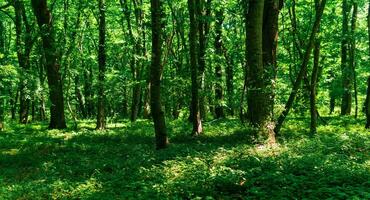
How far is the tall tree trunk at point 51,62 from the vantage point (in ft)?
67.6

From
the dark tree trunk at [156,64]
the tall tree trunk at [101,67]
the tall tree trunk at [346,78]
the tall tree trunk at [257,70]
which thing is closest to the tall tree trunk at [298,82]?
the tall tree trunk at [257,70]

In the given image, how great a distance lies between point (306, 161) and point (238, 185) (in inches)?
91.4

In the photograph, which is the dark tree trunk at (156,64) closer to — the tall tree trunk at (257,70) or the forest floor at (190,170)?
the forest floor at (190,170)

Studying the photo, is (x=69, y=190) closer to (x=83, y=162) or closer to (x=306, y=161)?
(x=83, y=162)

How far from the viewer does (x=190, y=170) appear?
952cm

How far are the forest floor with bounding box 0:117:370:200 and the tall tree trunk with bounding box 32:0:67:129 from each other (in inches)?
227

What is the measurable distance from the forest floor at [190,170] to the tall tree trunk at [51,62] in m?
5.77

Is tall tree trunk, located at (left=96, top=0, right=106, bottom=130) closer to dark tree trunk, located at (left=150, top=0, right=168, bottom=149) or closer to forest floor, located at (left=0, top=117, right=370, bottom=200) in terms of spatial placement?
forest floor, located at (left=0, top=117, right=370, bottom=200)

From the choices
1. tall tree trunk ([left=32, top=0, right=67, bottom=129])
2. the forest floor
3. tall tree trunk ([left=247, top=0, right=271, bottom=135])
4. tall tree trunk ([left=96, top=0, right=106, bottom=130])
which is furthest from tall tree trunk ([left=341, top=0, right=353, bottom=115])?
tall tree trunk ([left=32, top=0, right=67, bottom=129])

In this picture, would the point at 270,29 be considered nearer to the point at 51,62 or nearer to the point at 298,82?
the point at 298,82

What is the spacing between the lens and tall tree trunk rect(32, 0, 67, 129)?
2059 centimetres

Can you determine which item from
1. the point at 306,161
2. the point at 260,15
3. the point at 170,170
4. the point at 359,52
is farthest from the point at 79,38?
the point at 359,52

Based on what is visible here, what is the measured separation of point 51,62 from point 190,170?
46.5 ft

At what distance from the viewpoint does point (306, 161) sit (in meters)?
9.54
